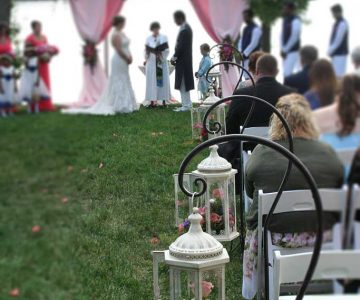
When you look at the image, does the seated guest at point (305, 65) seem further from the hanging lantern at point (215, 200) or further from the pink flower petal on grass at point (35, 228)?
the pink flower petal on grass at point (35, 228)

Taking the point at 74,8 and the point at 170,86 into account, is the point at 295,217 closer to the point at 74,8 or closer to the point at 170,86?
the point at 170,86

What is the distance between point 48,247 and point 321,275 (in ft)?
2.44

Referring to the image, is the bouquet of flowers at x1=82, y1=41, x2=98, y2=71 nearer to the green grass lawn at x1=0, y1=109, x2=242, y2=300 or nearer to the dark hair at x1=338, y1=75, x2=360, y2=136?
the green grass lawn at x1=0, y1=109, x2=242, y2=300

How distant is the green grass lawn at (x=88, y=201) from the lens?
0.85 metres

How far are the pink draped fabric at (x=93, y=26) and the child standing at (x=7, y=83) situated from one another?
11 cm

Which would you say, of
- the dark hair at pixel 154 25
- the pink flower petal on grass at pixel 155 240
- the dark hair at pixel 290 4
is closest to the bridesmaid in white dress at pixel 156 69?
the dark hair at pixel 154 25

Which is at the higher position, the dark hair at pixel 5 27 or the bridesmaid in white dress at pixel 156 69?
the dark hair at pixel 5 27

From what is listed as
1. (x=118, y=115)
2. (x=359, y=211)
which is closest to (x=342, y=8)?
(x=359, y=211)

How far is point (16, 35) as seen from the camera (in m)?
0.85

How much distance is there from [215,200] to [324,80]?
109 centimetres

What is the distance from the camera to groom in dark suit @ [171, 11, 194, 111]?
1964mm

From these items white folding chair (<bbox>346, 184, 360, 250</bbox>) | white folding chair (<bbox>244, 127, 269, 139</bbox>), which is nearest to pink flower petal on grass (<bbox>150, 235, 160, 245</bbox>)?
white folding chair (<bbox>244, 127, 269, 139</bbox>)

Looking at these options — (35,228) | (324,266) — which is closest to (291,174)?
(324,266)

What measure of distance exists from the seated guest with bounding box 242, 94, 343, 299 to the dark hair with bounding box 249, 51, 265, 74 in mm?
161
